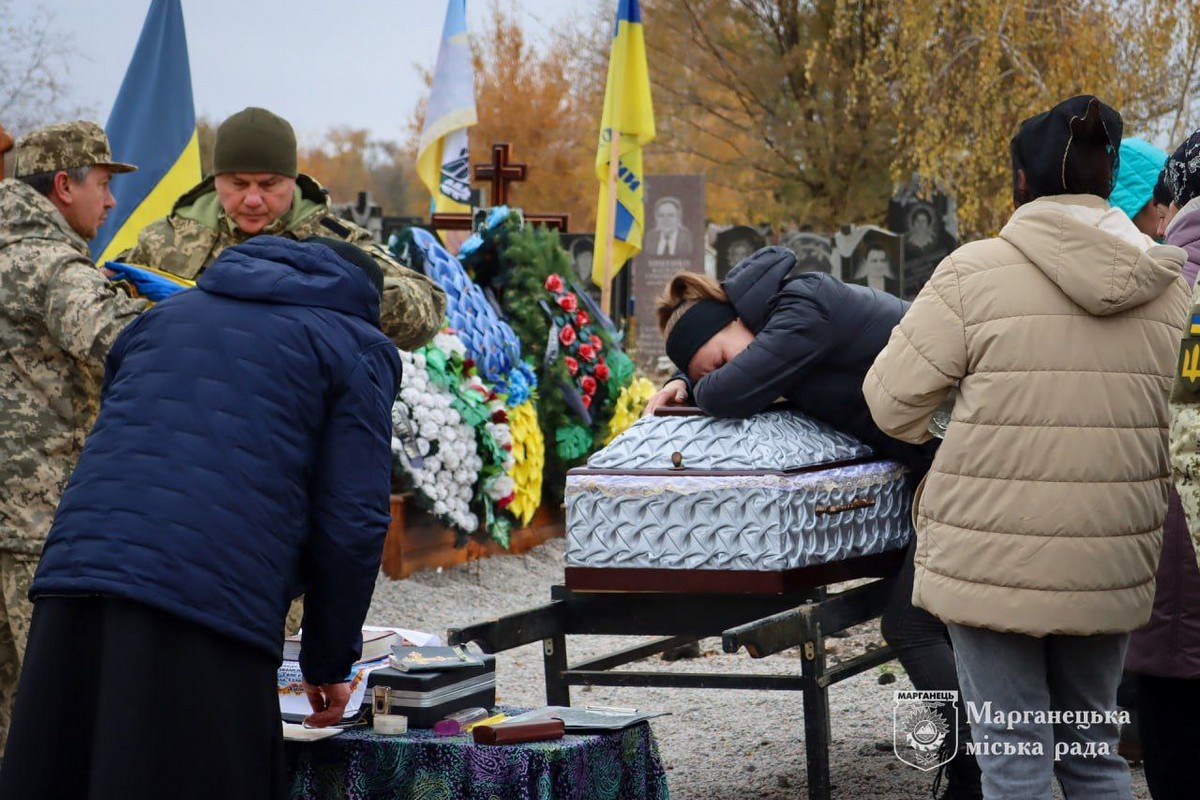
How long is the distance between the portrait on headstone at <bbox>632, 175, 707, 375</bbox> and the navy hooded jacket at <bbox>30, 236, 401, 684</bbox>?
17.3 m

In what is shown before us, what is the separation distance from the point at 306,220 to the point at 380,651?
4.96 feet

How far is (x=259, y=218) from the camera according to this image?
4266 mm

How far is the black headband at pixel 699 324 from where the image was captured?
4.32 meters

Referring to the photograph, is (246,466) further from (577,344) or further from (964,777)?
(577,344)

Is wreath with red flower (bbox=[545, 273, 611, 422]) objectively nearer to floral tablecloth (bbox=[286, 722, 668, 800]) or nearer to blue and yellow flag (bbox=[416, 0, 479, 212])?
blue and yellow flag (bbox=[416, 0, 479, 212])

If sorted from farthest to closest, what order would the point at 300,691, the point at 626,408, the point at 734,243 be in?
the point at 734,243, the point at 626,408, the point at 300,691

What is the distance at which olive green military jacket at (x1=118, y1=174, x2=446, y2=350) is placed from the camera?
4387 millimetres

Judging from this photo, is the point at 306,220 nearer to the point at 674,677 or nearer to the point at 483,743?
the point at 674,677

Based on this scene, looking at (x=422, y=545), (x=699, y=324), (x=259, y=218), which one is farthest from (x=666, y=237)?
(x=259, y=218)

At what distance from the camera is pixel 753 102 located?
31891 millimetres

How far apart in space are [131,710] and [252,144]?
2.01 metres

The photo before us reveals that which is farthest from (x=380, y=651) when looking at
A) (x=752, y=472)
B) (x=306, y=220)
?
(x=306, y=220)

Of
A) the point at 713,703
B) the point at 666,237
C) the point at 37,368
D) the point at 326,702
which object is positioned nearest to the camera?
the point at 326,702

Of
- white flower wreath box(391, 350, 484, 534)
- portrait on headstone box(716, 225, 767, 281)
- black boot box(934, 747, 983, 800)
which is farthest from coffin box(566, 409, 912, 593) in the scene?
portrait on headstone box(716, 225, 767, 281)
